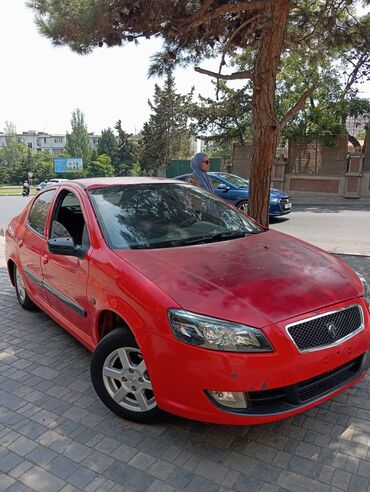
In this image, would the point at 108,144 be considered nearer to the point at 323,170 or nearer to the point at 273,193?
the point at 323,170

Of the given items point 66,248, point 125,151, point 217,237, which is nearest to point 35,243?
point 66,248

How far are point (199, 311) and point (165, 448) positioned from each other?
2.97ft

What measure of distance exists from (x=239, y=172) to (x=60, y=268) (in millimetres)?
21321

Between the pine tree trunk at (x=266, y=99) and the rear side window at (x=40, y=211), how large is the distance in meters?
3.27

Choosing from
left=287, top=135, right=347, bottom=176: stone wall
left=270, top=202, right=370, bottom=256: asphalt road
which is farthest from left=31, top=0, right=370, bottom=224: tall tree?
left=287, top=135, right=347, bottom=176: stone wall

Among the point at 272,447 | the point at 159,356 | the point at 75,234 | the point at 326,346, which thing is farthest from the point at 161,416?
the point at 75,234

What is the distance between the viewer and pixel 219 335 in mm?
2256

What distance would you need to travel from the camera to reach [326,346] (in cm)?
239

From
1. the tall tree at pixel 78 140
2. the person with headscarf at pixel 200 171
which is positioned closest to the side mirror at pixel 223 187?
the person with headscarf at pixel 200 171

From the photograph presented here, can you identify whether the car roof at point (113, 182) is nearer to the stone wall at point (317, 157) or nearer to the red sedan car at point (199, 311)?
the red sedan car at point (199, 311)

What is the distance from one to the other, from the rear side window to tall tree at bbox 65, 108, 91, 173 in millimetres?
84400

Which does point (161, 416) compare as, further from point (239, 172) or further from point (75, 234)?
point (239, 172)

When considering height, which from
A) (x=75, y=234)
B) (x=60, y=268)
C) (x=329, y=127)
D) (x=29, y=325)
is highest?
(x=329, y=127)

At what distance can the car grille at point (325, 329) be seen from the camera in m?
2.32
